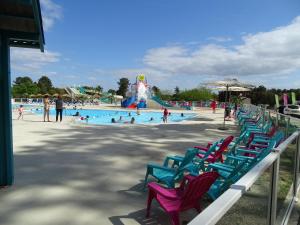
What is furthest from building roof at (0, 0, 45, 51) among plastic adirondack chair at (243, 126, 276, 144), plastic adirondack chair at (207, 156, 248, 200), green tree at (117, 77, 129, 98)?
green tree at (117, 77, 129, 98)

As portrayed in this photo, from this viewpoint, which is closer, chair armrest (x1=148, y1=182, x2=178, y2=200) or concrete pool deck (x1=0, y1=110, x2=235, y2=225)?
chair armrest (x1=148, y1=182, x2=178, y2=200)

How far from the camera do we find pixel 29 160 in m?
7.93

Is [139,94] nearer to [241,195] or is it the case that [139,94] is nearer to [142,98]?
[142,98]

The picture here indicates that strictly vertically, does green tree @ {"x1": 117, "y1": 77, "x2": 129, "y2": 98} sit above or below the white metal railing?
above

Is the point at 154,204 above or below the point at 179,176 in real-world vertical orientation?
below

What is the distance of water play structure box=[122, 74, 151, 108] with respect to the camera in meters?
46.6

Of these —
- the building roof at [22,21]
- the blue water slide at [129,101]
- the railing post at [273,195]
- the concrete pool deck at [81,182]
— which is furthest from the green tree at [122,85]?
the railing post at [273,195]

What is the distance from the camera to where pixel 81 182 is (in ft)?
20.2

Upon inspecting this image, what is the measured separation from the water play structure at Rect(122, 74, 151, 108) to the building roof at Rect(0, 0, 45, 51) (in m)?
40.3

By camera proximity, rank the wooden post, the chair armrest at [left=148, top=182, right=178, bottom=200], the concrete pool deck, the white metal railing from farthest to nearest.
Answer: the wooden post → the concrete pool deck → the chair armrest at [left=148, top=182, right=178, bottom=200] → the white metal railing

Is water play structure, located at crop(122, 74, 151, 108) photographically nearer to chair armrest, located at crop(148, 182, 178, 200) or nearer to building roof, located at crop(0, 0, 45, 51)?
building roof, located at crop(0, 0, 45, 51)

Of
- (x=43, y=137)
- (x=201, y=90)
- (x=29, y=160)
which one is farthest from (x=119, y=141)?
(x=201, y=90)

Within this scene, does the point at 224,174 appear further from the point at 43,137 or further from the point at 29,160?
the point at 43,137

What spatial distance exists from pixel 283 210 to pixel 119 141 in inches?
301
